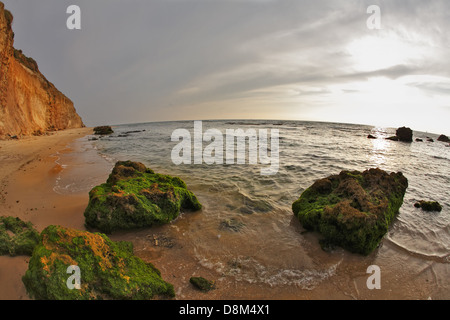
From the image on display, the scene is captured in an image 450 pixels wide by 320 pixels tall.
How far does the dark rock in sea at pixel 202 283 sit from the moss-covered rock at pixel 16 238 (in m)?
3.06

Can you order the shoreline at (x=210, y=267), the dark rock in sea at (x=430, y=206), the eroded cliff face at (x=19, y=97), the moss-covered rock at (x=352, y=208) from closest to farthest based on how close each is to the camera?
1. the shoreline at (x=210, y=267)
2. the moss-covered rock at (x=352, y=208)
3. the dark rock in sea at (x=430, y=206)
4. the eroded cliff face at (x=19, y=97)

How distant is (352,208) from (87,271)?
20.1ft

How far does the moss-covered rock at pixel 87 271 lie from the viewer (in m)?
2.93

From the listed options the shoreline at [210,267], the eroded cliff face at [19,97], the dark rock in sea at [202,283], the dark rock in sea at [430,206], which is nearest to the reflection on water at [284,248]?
the shoreline at [210,267]

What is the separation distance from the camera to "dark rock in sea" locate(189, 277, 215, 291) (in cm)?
406

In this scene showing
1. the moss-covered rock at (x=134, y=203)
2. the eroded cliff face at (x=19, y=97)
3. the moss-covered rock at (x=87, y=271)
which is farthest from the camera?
the eroded cliff face at (x=19, y=97)

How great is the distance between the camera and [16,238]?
404 centimetres

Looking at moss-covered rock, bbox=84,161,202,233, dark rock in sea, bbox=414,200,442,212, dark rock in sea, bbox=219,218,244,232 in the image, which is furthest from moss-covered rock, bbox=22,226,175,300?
dark rock in sea, bbox=414,200,442,212

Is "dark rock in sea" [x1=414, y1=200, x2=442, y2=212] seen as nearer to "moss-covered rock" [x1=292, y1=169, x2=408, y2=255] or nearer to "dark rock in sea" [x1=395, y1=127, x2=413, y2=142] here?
"moss-covered rock" [x1=292, y1=169, x2=408, y2=255]

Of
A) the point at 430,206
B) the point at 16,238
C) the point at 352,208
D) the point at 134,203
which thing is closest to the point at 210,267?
the point at 134,203

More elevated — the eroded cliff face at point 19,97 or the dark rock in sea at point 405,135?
the eroded cliff face at point 19,97

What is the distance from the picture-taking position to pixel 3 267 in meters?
3.40

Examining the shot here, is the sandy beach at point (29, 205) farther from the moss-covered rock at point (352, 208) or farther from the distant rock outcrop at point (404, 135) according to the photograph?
the distant rock outcrop at point (404, 135)
